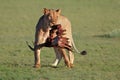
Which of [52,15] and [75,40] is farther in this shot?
[75,40]

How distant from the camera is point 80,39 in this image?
1781cm

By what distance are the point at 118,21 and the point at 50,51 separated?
11.0 m

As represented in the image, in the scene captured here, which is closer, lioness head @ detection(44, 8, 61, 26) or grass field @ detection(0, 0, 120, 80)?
grass field @ detection(0, 0, 120, 80)

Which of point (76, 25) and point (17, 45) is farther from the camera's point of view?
point (76, 25)

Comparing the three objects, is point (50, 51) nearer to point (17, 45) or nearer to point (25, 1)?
point (17, 45)

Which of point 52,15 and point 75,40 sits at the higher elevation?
point 52,15

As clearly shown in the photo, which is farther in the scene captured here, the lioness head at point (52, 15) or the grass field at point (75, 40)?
the lioness head at point (52, 15)

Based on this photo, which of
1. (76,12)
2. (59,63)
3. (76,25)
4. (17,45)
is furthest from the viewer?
(76,12)

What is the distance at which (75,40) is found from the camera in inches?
682

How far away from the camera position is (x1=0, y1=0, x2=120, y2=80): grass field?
10.1 m

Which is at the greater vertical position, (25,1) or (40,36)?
(25,1)

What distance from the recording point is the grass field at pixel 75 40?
10109 millimetres

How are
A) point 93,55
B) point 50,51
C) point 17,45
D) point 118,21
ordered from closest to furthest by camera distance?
1. point 93,55
2. point 50,51
3. point 17,45
4. point 118,21

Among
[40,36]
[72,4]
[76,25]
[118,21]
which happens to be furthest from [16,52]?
[72,4]
